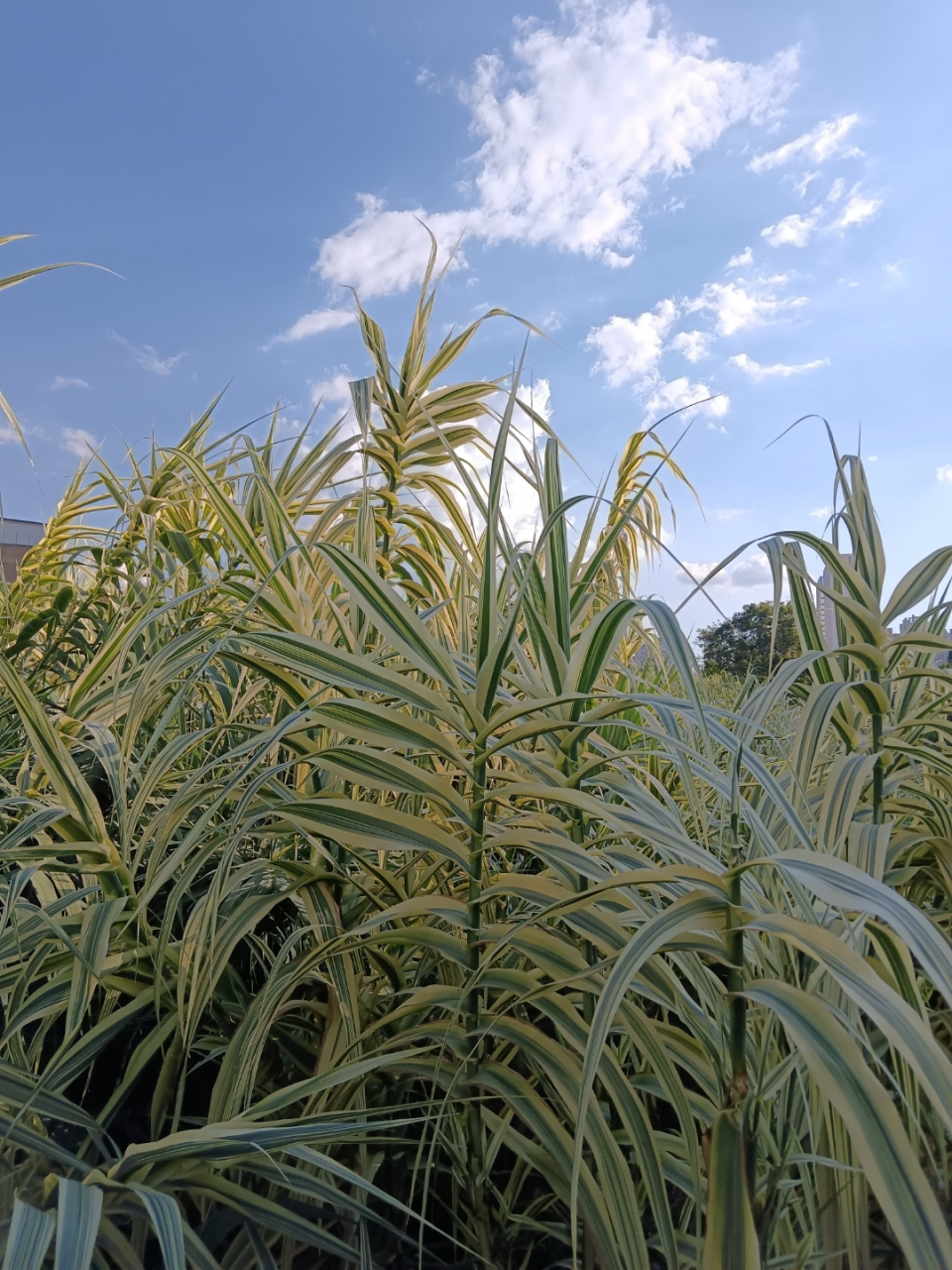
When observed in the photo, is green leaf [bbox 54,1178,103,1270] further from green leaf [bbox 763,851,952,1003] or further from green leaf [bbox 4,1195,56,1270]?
green leaf [bbox 763,851,952,1003]

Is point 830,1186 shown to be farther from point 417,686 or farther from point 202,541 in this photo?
point 202,541

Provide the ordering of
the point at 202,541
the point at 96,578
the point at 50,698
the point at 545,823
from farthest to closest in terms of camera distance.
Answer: the point at 96,578, the point at 50,698, the point at 202,541, the point at 545,823

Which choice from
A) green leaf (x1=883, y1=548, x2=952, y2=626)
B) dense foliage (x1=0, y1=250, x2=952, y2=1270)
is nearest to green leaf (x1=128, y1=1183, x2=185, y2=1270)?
dense foliage (x1=0, y1=250, x2=952, y2=1270)

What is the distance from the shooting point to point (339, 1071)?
41 cm

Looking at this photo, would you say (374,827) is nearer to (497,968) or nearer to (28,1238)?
(497,968)

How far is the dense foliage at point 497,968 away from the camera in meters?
0.33

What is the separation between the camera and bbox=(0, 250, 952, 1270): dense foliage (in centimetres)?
33

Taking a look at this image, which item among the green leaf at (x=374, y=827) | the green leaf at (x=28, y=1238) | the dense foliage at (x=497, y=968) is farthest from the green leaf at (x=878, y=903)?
the green leaf at (x=28, y=1238)

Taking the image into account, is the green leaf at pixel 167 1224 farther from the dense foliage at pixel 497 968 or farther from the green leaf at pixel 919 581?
the green leaf at pixel 919 581

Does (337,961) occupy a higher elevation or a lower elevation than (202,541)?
lower

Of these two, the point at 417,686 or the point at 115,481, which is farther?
the point at 115,481

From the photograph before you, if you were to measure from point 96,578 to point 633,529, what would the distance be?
2.83 feet

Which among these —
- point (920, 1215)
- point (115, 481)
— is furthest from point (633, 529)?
point (920, 1215)

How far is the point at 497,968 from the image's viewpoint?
0.46 m
